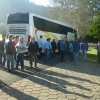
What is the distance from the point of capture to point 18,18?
15.1 metres

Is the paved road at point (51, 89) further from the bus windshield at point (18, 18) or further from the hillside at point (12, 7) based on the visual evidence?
the hillside at point (12, 7)

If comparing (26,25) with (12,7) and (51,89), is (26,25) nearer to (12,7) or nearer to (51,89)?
(51,89)

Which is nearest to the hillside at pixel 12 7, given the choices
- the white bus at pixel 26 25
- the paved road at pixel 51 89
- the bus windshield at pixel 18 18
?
the white bus at pixel 26 25

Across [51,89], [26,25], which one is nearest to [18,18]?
[26,25]

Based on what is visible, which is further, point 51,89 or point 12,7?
point 12,7

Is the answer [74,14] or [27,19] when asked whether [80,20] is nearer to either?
[74,14]

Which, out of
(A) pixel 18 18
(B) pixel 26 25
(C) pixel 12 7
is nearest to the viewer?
(B) pixel 26 25

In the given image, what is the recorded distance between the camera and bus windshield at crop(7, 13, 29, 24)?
14759 millimetres

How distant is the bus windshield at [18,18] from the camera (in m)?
14.8

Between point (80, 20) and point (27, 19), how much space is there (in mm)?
27858

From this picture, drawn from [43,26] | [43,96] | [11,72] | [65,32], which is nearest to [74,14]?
[65,32]

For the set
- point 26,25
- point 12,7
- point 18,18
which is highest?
point 12,7

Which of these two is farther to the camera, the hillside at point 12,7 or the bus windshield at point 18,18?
the hillside at point 12,7

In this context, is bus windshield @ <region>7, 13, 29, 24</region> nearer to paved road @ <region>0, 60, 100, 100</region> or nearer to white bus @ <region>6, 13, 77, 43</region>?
white bus @ <region>6, 13, 77, 43</region>
